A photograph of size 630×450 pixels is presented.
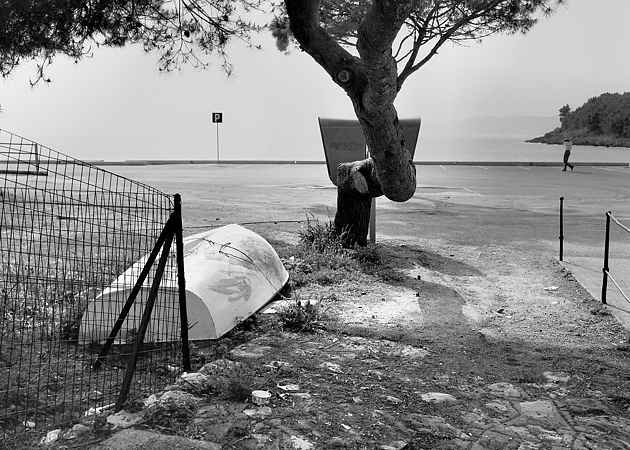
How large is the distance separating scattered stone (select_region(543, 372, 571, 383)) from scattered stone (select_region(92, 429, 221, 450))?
106 inches

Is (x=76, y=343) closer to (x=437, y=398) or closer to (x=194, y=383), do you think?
(x=194, y=383)

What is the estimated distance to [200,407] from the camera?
4.42 m

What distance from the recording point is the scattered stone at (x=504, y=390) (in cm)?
490

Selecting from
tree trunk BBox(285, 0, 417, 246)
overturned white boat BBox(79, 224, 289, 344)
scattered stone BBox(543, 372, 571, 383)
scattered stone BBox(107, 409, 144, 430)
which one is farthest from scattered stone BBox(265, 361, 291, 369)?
tree trunk BBox(285, 0, 417, 246)

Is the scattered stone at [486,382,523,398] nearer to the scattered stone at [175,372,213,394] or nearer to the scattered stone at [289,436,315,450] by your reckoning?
the scattered stone at [289,436,315,450]

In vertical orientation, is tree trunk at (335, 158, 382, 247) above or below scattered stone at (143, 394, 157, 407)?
above

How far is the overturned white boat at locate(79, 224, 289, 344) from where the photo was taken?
5.87 meters

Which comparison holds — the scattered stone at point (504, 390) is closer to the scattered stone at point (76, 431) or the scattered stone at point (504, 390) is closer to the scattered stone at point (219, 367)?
the scattered stone at point (219, 367)

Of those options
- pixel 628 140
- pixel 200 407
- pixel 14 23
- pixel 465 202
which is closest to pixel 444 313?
pixel 200 407

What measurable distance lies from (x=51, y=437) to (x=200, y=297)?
6.74 feet

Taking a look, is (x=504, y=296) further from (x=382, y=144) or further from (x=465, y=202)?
(x=465, y=202)

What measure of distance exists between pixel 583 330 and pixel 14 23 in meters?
7.20

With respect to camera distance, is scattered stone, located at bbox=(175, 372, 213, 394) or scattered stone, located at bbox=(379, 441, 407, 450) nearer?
scattered stone, located at bbox=(379, 441, 407, 450)

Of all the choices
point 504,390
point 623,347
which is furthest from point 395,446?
point 623,347
